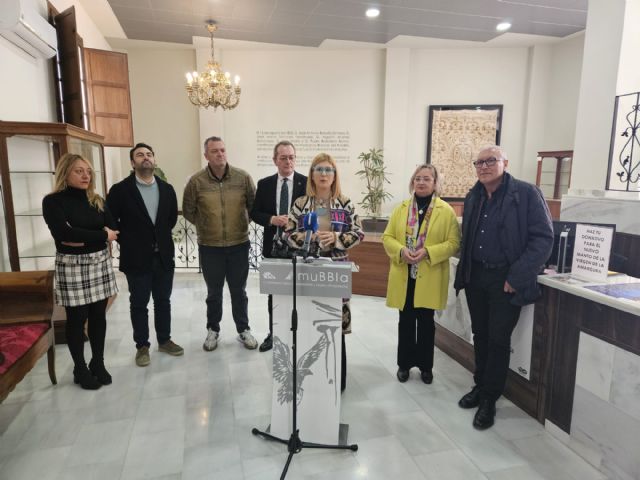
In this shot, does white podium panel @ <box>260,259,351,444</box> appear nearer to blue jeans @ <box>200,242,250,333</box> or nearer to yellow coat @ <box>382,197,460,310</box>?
yellow coat @ <box>382,197,460,310</box>

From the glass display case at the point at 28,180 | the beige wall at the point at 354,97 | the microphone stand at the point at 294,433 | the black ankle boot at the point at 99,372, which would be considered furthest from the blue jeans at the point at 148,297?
the beige wall at the point at 354,97

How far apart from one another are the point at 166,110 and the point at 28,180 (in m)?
4.24

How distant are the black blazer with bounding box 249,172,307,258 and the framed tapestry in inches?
192

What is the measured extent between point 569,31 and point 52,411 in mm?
7719

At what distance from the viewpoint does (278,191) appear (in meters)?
2.90

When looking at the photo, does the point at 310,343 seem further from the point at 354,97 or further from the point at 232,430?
the point at 354,97

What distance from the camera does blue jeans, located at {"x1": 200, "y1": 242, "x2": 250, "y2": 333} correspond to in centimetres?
305

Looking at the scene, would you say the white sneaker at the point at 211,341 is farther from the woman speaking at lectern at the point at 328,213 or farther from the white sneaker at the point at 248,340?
the woman speaking at lectern at the point at 328,213

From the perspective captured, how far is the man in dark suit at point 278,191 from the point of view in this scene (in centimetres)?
284

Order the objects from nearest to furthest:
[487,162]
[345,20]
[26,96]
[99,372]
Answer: [487,162] < [99,372] < [26,96] < [345,20]

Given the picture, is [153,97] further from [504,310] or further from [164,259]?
[504,310]

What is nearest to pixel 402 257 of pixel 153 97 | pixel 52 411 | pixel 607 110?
pixel 607 110

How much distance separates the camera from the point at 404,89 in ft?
22.9

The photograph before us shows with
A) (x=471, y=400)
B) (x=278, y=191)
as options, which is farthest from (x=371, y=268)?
(x=471, y=400)
